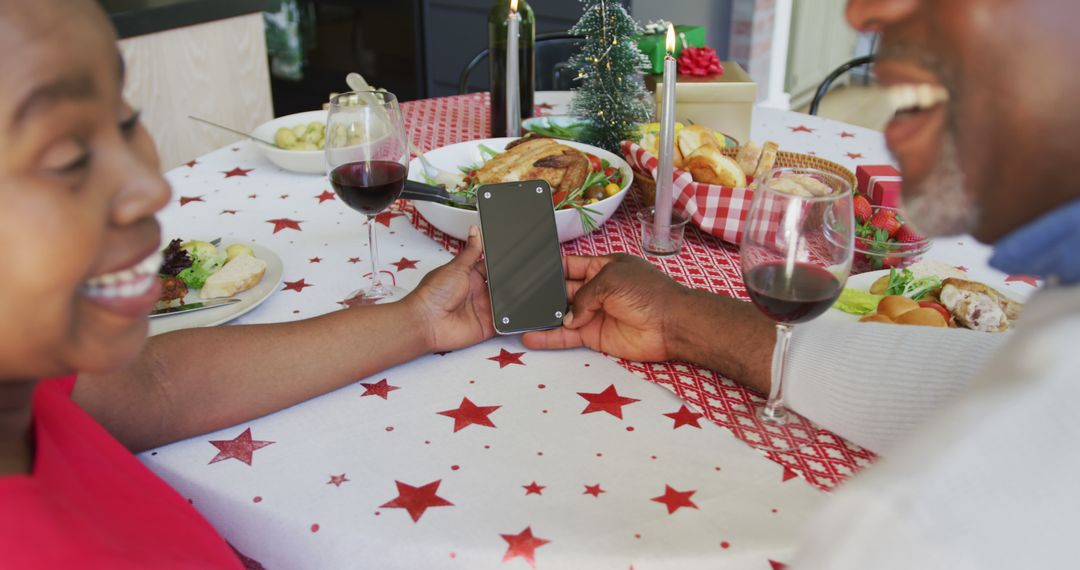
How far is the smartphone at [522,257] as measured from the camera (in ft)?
3.65

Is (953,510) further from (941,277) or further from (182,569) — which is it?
(941,277)

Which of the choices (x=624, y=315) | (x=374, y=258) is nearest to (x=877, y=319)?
(x=624, y=315)

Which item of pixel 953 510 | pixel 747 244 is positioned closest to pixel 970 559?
pixel 953 510

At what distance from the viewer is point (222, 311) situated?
1.12 metres

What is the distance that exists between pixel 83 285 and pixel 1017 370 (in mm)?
563

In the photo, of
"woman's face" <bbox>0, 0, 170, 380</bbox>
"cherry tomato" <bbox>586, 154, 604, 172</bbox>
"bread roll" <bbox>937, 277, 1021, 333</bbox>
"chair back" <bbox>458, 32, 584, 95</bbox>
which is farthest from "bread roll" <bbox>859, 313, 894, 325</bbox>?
"chair back" <bbox>458, 32, 584, 95</bbox>

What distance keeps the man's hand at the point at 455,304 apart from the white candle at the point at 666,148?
317 millimetres

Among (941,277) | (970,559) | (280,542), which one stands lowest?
(280,542)

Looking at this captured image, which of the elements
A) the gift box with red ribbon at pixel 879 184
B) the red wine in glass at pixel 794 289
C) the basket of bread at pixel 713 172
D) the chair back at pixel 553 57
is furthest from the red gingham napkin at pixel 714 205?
the chair back at pixel 553 57

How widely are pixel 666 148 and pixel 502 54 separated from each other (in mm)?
638

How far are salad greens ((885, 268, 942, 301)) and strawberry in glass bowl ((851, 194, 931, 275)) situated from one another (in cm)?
8

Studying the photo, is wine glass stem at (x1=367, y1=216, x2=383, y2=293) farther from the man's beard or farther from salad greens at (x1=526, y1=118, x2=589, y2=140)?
the man's beard

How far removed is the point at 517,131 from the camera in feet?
5.93

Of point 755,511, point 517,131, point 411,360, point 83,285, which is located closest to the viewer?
point 83,285
